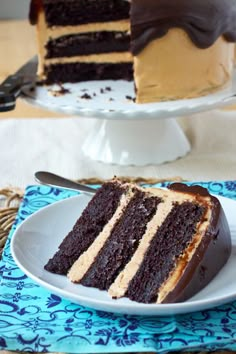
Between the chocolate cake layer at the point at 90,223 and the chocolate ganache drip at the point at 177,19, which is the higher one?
the chocolate ganache drip at the point at 177,19

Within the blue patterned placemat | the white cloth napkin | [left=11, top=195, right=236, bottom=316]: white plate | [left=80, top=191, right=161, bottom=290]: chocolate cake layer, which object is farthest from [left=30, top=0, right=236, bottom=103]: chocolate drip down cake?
the blue patterned placemat

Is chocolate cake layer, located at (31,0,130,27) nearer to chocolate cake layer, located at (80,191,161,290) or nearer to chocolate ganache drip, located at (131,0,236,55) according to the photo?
chocolate ganache drip, located at (131,0,236,55)

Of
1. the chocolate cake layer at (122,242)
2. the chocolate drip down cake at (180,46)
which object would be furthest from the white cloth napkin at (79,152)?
the chocolate cake layer at (122,242)

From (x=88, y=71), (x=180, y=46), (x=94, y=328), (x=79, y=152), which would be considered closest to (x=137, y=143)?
(x=79, y=152)

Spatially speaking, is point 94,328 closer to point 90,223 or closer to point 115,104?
point 90,223

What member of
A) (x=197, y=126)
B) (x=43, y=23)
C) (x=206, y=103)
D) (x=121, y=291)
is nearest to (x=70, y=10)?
(x=43, y=23)

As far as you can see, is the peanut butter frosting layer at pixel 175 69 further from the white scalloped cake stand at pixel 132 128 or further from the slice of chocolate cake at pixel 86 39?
the slice of chocolate cake at pixel 86 39
